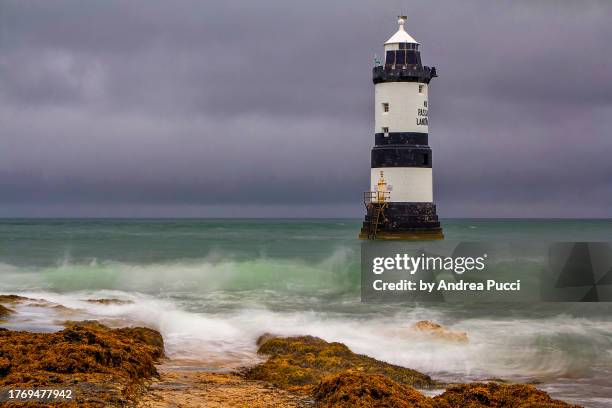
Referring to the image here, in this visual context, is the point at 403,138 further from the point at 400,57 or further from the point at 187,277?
the point at 187,277

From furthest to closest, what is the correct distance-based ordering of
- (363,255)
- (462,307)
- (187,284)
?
(363,255) < (187,284) < (462,307)

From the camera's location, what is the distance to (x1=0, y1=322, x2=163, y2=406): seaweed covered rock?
6980 mm

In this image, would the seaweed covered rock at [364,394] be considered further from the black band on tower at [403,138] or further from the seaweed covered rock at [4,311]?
the black band on tower at [403,138]

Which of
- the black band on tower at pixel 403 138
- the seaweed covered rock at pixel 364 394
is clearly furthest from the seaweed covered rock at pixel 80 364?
the black band on tower at pixel 403 138

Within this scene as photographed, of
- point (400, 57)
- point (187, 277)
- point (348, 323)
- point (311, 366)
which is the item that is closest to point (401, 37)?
point (400, 57)

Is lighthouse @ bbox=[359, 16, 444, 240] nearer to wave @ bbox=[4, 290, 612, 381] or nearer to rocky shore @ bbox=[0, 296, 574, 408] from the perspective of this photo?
wave @ bbox=[4, 290, 612, 381]

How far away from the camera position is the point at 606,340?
46.1 ft

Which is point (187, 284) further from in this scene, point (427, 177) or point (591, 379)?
point (591, 379)

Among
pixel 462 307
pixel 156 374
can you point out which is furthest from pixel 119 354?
pixel 462 307

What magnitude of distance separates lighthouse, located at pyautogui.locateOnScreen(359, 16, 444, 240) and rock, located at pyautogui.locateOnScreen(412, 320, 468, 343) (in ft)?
65.1

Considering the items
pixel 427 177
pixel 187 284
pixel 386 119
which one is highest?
pixel 386 119

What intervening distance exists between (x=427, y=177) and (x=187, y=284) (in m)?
13.2

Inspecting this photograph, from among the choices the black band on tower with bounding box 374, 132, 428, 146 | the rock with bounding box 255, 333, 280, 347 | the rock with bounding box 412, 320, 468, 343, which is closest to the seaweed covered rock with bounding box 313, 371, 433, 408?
the rock with bounding box 255, 333, 280, 347

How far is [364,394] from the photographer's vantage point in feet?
23.2
